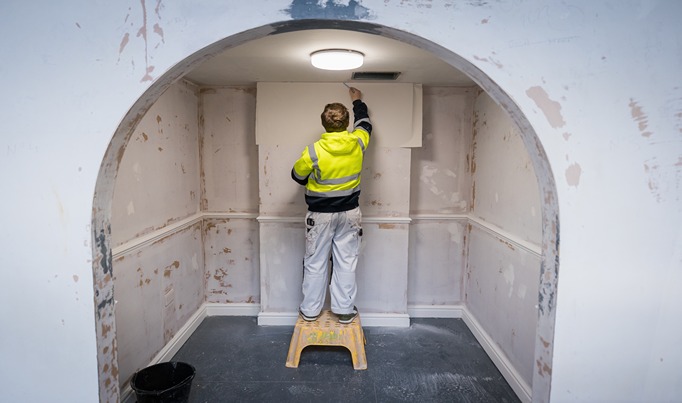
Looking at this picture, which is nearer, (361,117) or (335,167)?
(335,167)

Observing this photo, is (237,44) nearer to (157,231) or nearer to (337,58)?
(337,58)

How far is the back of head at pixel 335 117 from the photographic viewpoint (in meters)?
2.50

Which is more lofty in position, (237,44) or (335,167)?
(237,44)

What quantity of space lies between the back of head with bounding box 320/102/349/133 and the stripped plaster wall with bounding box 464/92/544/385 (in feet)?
3.20

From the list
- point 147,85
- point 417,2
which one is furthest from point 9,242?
point 417,2

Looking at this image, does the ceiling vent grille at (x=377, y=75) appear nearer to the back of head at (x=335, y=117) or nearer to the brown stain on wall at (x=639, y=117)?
the back of head at (x=335, y=117)

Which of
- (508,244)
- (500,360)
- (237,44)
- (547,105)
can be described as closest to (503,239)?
(508,244)

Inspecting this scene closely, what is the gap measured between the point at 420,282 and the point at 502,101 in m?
2.52

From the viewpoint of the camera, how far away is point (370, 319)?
323 centimetres

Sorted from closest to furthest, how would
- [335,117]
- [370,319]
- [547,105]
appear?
1. [547,105]
2. [335,117]
3. [370,319]

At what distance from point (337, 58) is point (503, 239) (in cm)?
156

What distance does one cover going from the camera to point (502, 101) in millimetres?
1125

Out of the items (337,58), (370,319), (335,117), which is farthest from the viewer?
(370,319)

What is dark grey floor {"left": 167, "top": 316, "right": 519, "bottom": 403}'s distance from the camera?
2299mm
